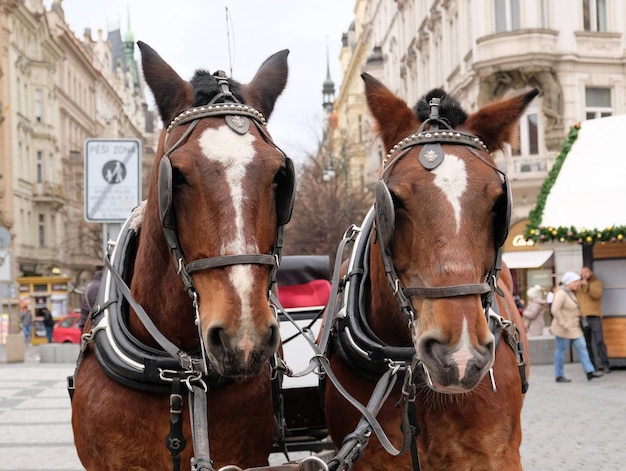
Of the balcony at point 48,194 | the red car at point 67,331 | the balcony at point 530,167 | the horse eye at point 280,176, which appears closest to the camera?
the horse eye at point 280,176

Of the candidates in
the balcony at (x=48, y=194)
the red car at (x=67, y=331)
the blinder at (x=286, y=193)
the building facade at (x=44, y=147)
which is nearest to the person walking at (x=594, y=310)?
the blinder at (x=286, y=193)

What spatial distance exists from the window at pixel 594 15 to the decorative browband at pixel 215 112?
2923 centimetres

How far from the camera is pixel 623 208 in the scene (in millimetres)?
15547

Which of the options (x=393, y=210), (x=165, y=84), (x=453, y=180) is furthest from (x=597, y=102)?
(x=165, y=84)

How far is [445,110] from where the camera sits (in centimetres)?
427

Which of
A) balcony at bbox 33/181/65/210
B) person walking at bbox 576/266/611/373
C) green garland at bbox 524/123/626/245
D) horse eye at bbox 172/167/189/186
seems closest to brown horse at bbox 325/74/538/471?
horse eye at bbox 172/167/189/186

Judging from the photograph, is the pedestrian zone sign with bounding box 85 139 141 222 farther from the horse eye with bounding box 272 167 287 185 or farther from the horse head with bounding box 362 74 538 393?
the horse eye with bounding box 272 167 287 185

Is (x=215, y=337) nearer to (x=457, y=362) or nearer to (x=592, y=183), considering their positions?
(x=457, y=362)

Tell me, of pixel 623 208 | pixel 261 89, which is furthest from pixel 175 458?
pixel 623 208

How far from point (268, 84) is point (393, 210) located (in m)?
0.87

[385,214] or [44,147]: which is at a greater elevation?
[44,147]

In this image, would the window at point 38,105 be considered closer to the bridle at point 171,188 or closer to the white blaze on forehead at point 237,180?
the bridle at point 171,188

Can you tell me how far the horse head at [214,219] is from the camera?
3186 millimetres

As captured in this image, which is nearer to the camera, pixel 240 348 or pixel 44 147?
pixel 240 348
